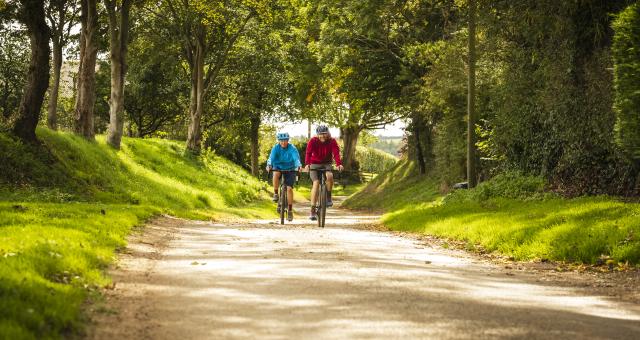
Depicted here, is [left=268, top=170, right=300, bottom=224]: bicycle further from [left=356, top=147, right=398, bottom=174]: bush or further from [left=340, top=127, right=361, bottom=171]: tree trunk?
[left=356, top=147, right=398, bottom=174]: bush

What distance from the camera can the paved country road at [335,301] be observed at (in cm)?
584

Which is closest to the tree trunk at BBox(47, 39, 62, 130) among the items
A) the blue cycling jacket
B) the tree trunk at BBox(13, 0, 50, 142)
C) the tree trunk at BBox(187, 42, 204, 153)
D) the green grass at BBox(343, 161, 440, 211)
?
the tree trunk at BBox(187, 42, 204, 153)

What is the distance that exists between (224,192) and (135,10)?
10490mm

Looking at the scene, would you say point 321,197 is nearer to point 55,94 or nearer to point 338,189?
point 55,94

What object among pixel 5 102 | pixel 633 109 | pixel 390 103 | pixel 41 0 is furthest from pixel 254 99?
pixel 633 109

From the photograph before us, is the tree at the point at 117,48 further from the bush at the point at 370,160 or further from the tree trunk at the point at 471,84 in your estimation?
the bush at the point at 370,160

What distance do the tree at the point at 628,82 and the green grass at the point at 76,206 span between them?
10.4m

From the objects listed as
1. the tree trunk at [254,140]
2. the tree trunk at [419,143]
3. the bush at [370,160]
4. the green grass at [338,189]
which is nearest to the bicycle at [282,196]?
the tree trunk at [419,143]

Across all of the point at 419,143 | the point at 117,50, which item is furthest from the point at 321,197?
the point at 419,143

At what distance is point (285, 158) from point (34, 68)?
24.9 feet

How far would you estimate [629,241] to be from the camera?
10977 millimetres

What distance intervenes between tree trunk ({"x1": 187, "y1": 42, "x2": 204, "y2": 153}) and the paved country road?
27698mm

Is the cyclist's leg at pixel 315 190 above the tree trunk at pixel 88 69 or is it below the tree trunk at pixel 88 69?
below

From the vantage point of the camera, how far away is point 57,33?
38469 millimetres
